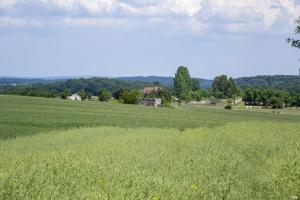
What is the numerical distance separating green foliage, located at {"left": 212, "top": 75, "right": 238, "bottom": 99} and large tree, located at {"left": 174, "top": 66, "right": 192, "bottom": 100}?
55.8ft

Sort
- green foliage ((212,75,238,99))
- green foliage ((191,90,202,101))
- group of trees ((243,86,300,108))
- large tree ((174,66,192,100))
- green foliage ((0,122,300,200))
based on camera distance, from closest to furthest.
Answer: green foliage ((0,122,300,200)) → group of trees ((243,86,300,108)) → large tree ((174,66,192,100)) → green foliage ((191,90,202,101)) → green foliage ((212,75,238,99))

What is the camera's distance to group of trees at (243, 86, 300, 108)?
430 ft

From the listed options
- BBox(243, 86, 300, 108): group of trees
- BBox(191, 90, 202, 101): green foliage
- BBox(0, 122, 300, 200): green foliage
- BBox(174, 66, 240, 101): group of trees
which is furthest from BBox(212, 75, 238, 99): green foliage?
BBox(0, 122, 300, 200): green foliage

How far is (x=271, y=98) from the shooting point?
133125 millimetres

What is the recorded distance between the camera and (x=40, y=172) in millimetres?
10703

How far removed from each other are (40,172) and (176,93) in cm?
15022

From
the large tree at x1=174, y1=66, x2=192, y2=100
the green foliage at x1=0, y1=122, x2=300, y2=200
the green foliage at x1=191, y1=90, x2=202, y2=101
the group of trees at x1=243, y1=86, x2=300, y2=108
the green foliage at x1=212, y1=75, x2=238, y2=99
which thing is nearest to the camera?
the green foliage at x1=0, y1=122, x2=300, y2=200

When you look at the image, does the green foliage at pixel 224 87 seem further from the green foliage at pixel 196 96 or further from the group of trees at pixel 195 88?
the green foliage at pixel 196 96

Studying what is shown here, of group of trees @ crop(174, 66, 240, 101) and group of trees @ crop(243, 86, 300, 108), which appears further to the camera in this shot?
group of trees @ crop(174, 66, 240, 101)

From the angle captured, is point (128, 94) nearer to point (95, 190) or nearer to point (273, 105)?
point (273, 105)

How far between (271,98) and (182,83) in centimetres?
3316

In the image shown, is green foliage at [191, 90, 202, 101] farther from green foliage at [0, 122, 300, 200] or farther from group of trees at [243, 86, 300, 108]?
green foliage at [0, 122, 300, 200]

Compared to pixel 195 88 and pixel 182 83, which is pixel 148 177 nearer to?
pixel 182 83

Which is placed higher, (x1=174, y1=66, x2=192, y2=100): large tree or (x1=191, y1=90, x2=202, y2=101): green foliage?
(x1=174, y1=66, x2=192, y2=100): large tree
